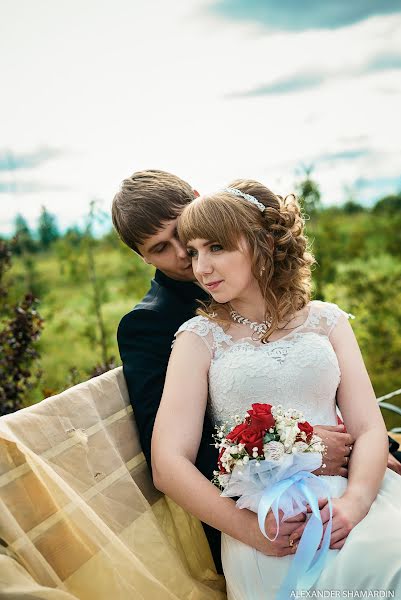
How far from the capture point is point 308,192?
6773 millimetres

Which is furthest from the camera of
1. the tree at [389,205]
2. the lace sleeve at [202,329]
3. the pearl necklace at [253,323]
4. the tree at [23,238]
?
the tree at [389,205]

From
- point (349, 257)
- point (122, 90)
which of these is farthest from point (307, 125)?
point (122, 90)

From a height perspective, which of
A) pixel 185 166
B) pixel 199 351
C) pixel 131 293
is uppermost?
pixel 185 166

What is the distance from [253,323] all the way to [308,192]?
415 cm

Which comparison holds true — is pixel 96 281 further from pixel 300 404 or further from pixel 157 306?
pixel 300 404

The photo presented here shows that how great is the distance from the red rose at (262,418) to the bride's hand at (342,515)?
436 millimetres

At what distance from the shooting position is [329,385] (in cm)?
273

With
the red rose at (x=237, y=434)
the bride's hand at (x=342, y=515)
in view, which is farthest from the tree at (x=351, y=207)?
the red rose at (x=237, y=434)

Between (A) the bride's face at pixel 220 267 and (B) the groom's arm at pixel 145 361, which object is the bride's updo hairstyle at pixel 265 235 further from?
(B) the groom's arm at pixel 145 361

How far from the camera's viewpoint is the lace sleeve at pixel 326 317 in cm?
292

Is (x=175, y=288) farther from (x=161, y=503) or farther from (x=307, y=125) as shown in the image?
(x=307, y=125)

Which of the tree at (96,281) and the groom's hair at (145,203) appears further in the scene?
the tree at (96,281)

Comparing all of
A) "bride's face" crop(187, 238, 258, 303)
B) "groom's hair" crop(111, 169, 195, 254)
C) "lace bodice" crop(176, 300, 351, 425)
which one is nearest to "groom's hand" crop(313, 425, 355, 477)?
"lace bodice" crop(176, 300, 351, 425)

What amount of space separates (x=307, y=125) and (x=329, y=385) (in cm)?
450
